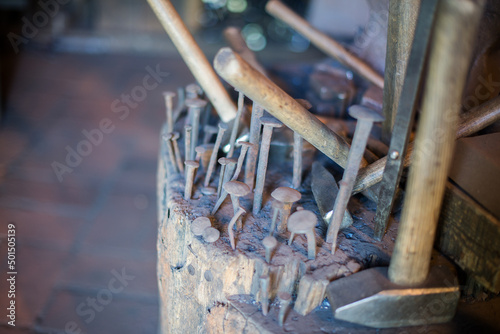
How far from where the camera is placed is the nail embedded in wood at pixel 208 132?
5.12 ft

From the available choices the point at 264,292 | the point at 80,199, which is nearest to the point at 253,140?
the point at 264,292

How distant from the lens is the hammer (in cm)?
87

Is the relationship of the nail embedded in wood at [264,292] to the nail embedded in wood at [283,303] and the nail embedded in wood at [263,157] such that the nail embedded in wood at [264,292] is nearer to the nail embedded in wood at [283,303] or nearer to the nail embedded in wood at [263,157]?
the nail embedded in wood at [283,303]

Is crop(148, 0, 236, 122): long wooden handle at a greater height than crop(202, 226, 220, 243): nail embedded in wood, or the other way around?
crop(148, 0, 236, 122): long wooden handle

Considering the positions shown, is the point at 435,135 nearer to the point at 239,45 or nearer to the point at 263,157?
the point at 263,157

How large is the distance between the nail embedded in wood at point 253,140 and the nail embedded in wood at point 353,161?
29cm

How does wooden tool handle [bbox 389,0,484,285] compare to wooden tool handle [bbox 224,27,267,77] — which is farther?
wooden tool handle [bbox 224,27,267,77]

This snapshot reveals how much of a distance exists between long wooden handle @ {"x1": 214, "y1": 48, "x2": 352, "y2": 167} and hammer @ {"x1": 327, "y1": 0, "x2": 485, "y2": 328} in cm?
27

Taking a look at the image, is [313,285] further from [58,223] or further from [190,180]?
[58,223]

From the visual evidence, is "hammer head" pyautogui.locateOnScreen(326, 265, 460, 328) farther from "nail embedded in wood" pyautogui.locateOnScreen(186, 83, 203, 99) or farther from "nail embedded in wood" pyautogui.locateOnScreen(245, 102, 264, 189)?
"nail embedded in wood" pyautogui.locateOnScreen(186, 83, 203, 99)

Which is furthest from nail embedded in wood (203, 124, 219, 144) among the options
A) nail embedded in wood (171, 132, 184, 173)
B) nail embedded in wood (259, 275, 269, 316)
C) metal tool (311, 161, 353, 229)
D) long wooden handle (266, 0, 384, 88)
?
long wooden handle (266, 0, 384, 88)

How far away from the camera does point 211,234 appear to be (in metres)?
1.22

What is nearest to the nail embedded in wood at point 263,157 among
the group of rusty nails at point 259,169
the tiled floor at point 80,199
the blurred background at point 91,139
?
the group of rusty nails at point 259,169

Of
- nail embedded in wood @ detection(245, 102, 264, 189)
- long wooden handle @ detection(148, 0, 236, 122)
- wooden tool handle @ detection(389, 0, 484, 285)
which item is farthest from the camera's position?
long wooden handle @ detection(148, 0, 236, 122)
